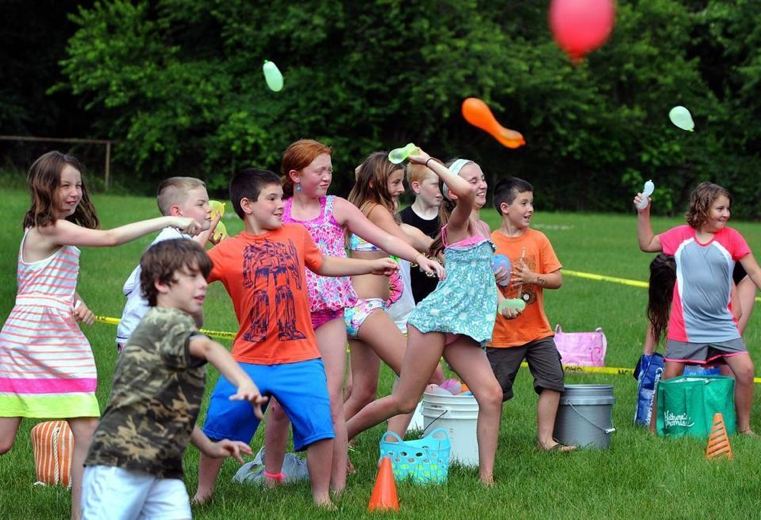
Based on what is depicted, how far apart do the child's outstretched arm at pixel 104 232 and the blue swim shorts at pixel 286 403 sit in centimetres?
90

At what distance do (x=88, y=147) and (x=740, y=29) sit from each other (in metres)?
21.8

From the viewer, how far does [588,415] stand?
7.55 metres

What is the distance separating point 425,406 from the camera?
7297 mm

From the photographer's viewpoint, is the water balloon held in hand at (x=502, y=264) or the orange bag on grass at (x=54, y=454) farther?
the water balloon held in hand at (x=502, y=264)

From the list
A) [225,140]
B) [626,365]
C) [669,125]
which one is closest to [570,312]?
[626,365]

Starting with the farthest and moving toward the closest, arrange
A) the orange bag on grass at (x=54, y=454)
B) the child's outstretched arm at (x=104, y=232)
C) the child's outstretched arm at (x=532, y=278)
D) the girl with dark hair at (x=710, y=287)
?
the girl with dark hair at (x=710, y=287) < the child's outstretched arm at (x=532, y=278) < the orange bag on grass at (x=54, y=454) < the child's outstretched arm at (x=104, y=232)

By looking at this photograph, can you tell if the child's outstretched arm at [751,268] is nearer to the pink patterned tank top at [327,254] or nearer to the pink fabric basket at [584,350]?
the pink fabric basket at [584,350]

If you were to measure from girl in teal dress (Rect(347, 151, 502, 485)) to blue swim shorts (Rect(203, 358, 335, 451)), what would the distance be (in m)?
0.75

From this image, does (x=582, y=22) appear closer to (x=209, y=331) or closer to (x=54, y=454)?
(x=209, y=331)

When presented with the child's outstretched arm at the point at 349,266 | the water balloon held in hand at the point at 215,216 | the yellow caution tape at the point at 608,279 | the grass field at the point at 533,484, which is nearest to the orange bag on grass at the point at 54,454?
the grass field at the point at 533,484

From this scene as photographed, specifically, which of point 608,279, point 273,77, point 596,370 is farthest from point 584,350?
point 608,279

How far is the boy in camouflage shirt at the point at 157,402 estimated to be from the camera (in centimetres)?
436

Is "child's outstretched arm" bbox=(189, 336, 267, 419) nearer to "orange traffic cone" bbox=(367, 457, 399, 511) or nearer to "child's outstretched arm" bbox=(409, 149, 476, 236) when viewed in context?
"orange traffic cone" bbox=(367, 457, 399, 511)

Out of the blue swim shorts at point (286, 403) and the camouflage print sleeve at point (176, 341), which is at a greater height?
the camouflage print sleeve at point (176, 341)
